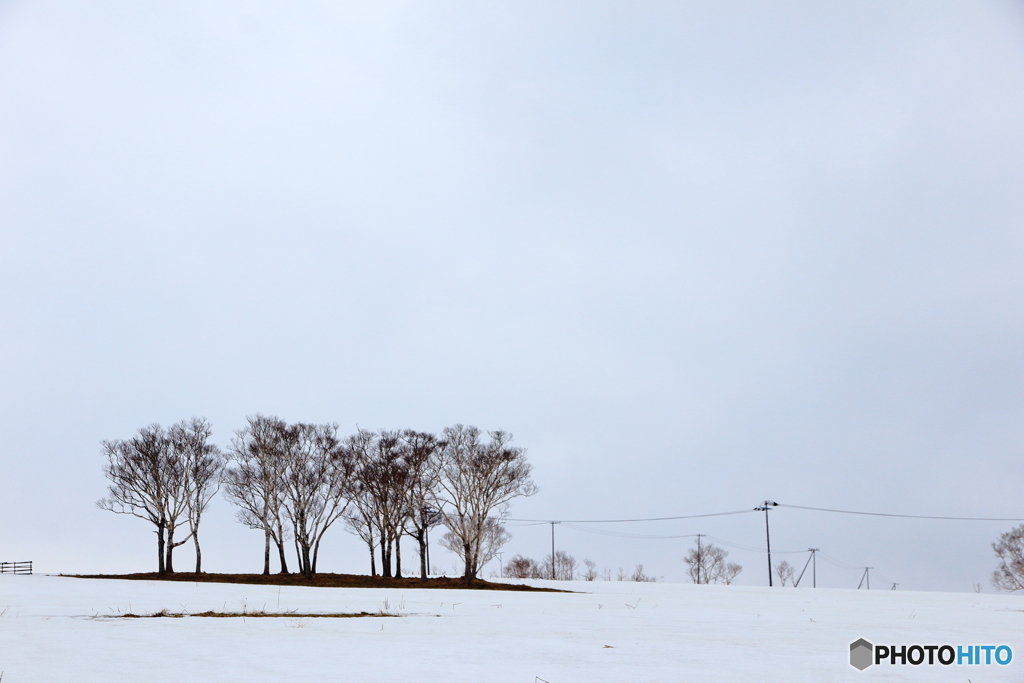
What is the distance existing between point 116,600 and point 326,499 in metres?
35.8

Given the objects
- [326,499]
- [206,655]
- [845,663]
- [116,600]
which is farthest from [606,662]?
[326,499]

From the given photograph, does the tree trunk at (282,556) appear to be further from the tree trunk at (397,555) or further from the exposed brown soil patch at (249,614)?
the exposed brown soil patch at (249,614)

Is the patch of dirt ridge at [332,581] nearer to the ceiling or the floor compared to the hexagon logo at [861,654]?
nearer to the floor

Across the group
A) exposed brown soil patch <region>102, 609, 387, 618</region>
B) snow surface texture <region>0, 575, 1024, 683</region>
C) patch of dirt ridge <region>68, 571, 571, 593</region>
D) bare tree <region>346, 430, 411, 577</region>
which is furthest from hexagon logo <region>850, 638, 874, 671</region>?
bare tree <region>346, 430, 411, 577</region>

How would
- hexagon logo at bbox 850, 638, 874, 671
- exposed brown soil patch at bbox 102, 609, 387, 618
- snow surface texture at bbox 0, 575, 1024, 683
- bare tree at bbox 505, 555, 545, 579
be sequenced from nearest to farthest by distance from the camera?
1. snow surface texture at bbox 0, 575, 1024, 683
2. hexagon logo at bbox 850, 638, 874, 671
3. exposed brown soil patch at bbox 102, 609, 387, 618
4. bare tree at bbox 505, 555, 545, 579

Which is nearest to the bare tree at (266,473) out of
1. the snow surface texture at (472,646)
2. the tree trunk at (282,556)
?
the tree trunk at (282,556)

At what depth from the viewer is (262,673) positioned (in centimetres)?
967

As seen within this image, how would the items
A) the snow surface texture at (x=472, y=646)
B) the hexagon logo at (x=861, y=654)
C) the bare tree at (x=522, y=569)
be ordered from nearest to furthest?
the snow surface texture at (x=472, y=646) → the hexagon logo at (x=861, y=654) → the bare tree at (x=522, y=569)

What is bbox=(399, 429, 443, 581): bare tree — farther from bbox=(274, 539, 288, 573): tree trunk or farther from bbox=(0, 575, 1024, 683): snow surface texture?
bbox=(0, 575, 1024, 683): snow surface texture
